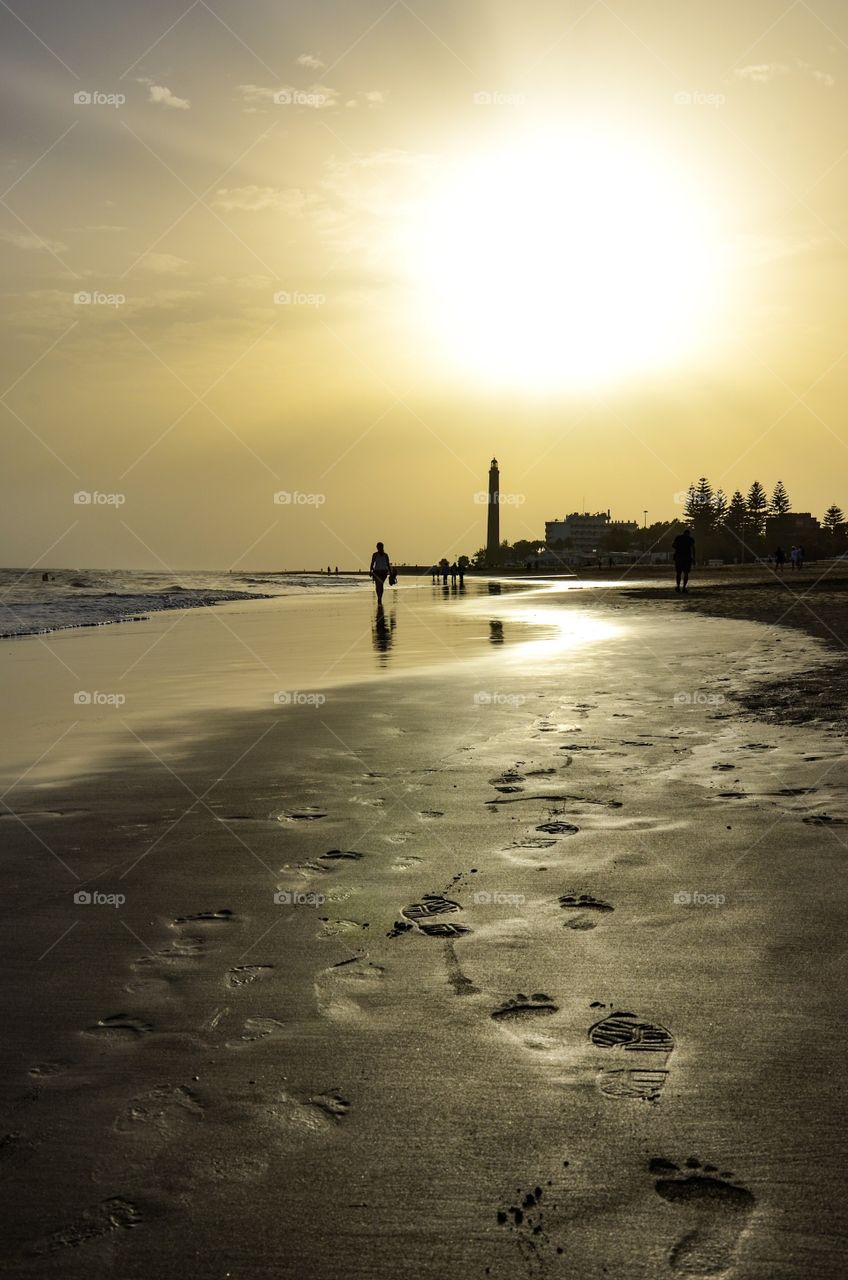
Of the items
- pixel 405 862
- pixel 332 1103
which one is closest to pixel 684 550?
Answer: pixel 405 862

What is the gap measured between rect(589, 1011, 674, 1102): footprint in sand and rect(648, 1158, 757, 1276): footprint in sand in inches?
14.6

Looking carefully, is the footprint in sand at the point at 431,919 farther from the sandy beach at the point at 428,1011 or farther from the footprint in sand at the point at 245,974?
the footprint in sand at the point at 245,974

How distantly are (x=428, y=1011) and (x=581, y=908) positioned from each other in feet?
4.31

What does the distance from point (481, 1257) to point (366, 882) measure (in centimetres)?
287

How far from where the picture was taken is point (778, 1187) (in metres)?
2.55

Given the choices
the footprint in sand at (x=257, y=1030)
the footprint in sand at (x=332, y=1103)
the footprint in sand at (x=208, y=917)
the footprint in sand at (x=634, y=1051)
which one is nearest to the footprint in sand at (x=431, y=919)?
the footprint in sand at (x=208, y=917)

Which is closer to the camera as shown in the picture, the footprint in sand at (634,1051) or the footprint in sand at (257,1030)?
the footprint in sand at (634,1051)

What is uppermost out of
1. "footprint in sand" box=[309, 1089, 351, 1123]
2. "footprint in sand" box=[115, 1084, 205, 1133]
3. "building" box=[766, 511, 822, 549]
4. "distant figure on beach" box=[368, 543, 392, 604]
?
"building" box=[766, 511, 822, 549]

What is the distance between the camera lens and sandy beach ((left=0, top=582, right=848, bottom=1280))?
2.46m

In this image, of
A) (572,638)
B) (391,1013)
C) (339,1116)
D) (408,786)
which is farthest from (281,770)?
(572,638)

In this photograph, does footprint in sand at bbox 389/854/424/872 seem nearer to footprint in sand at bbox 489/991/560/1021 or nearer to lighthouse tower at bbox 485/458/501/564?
footprint in sand at bbox 489/991/560/1021

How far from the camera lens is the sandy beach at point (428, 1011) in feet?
8.07

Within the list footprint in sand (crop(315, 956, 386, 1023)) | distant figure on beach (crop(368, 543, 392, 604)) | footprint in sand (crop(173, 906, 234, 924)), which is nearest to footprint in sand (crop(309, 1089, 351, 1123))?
footprint in sand (crop(315, 956, 386, 1023))

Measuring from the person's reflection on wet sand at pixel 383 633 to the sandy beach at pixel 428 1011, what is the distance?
9.79 meters
